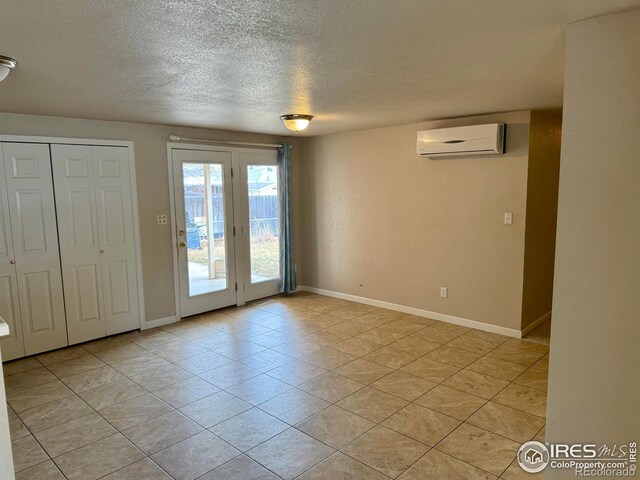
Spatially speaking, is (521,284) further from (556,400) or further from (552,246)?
(556,400)

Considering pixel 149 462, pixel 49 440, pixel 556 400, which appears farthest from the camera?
pixel 49 440

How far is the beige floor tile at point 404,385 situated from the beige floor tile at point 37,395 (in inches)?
99.4

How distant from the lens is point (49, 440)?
275 centimetres

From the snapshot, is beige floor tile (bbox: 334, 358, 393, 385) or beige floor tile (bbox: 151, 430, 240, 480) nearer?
beige floor tile (bbox: 151, 430, 240, 480)

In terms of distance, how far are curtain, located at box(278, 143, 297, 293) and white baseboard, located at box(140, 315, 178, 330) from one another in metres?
1.73

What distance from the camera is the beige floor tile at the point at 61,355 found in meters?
4.06

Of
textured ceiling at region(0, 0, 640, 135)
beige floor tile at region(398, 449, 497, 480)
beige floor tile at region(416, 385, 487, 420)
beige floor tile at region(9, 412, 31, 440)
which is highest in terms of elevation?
textured ceiling at region(0, 0, 640, 135)

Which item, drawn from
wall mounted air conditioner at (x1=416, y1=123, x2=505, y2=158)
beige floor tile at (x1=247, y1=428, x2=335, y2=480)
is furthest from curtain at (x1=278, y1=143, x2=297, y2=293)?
beige floor tile at (x1=247, y1=428, x2=335, y2=480)

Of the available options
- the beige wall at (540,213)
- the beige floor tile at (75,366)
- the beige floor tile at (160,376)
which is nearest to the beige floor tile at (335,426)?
the beige floor tile at (160,376)

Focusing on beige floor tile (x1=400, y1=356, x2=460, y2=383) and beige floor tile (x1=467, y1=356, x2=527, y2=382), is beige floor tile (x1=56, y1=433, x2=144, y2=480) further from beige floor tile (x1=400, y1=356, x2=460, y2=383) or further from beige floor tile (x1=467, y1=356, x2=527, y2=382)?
beige floor tile (x1=467, y1=356, x2=527, y2=382)

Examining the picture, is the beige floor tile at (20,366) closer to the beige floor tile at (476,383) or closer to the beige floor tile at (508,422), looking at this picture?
the beige floor tile at (476,383)

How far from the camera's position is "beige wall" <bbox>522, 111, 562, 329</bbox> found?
4352 millimetres

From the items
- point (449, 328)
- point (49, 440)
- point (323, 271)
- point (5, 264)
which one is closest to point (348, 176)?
point (323, 271)

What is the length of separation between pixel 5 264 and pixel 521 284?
5.07 metres
